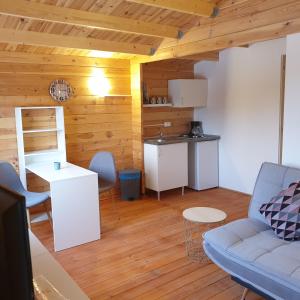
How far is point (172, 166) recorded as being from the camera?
4.92 metres

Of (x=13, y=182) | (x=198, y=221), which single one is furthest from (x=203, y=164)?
(x=13, y=182)

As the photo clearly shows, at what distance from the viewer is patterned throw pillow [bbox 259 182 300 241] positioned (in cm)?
236

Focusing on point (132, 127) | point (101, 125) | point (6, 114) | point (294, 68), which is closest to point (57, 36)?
point (6, 114)

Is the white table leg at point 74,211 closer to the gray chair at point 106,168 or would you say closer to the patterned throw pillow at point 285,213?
the gray chair at point 106,168

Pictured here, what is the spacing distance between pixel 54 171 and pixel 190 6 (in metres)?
2.27

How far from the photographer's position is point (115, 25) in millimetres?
3516

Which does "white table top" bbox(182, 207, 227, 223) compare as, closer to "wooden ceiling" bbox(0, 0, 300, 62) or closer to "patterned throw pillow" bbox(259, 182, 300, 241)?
"patterned throw pillow" bbox(259, 182, 300, 241)

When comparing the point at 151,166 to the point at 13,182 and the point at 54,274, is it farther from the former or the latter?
the point at 54,274

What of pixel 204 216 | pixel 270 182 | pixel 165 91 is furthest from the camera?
pixel 165 91

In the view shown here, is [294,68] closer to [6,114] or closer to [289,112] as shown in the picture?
[289,112]

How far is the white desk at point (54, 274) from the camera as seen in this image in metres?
1.17

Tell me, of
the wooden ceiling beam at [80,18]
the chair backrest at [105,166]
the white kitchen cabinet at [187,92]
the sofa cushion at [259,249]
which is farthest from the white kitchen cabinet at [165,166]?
the sofa cushion at [259,249]

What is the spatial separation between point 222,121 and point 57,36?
9.34 ft

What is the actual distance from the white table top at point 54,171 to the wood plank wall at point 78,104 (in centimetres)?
39
